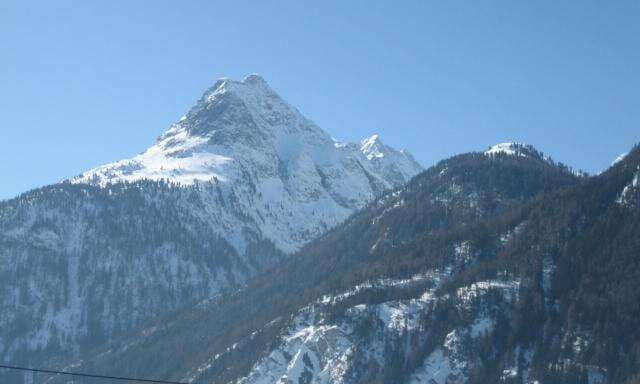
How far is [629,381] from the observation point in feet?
647
